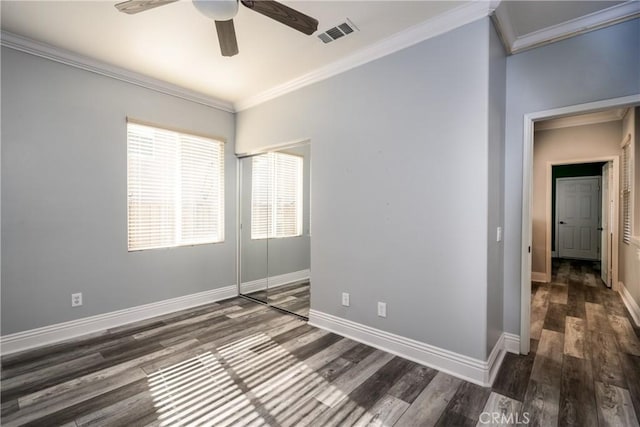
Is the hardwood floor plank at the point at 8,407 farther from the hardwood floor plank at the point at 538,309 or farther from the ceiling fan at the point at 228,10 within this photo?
the hardwood floor plank at the point at 538,309

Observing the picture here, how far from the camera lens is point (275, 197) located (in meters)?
4.21

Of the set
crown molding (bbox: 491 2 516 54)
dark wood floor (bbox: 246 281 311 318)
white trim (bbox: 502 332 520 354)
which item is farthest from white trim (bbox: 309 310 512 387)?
crown molding (bbox: 491 2 516 54)

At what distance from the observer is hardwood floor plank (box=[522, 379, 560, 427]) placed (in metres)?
1.78

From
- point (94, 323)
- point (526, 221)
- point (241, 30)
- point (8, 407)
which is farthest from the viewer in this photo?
point (94, 323)

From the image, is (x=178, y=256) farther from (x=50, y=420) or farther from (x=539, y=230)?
(x=539, y=230)

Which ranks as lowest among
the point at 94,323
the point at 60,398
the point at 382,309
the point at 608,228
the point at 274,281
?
the point at 60,398

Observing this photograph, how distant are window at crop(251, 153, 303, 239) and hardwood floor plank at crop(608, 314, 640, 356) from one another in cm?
355

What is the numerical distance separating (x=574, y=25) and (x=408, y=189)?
179cm

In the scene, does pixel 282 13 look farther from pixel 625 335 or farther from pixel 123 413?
pixel 625 335

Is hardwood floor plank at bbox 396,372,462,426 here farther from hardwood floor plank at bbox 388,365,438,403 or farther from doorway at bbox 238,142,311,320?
doorway at bbox 238,142,311,320

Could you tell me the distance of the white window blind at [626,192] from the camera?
12.6 feet

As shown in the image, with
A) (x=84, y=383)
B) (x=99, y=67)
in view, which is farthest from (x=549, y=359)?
(x=99, y=67)

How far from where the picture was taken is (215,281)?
Answer: 4.13 metres

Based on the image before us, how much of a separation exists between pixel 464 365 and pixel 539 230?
4.21m
